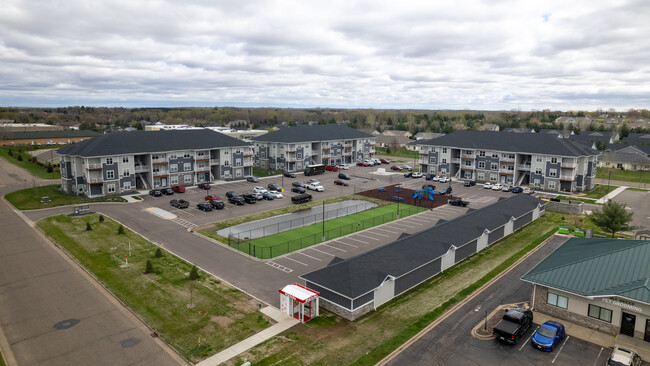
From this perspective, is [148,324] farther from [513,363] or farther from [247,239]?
[513,363]

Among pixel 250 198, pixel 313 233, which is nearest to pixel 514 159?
pixel 313 233

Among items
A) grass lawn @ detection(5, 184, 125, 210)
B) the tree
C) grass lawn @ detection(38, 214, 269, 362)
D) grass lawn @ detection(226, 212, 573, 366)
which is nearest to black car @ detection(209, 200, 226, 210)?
grass lawn @ detection(38, 214, 269, 362)

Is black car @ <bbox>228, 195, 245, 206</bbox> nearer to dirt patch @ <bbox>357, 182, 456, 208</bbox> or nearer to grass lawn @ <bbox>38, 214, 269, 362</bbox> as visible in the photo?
grass lawn @ <bbox>38, 214, 269, 362</bbox>

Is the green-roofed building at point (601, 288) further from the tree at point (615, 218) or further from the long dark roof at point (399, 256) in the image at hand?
the tree at point (615, 218)

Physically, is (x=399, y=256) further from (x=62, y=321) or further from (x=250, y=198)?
(x=250, y=198)

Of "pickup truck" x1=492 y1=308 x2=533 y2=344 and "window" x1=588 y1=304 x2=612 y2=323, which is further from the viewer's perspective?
"window" x1=588 y1=304 x2=612 y2=323

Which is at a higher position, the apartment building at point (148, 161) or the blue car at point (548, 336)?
the apartment building at point (148, 161)

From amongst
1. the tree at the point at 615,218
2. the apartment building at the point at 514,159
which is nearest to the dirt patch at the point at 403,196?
the apartment building at the point at 514,159

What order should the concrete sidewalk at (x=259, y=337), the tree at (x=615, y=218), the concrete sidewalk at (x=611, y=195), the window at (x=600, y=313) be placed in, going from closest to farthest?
the concrete sidewalk at (x=259, y=337)
the window at (x=600, y=313)
the tree at (x=615, y=218)
the concrete sidewalk at (x=611, y=195)
